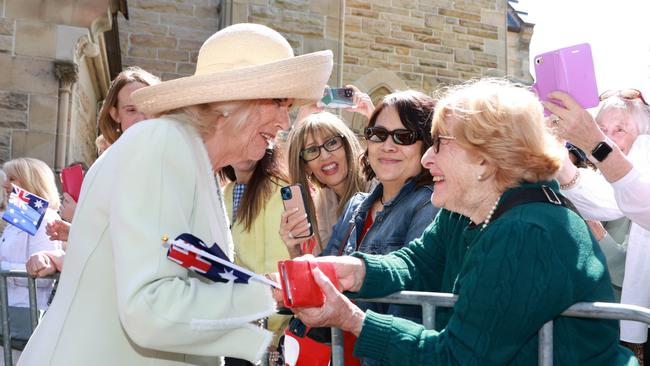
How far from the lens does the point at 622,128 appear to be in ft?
12.1

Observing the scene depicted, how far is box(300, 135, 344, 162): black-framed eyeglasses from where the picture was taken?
4.22 metres

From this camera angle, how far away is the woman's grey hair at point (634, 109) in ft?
12.1

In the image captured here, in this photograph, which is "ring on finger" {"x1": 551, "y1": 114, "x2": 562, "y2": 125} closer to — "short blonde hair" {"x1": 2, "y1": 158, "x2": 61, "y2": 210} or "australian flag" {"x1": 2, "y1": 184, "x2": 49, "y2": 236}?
"australian flag" {"x1": 2, "y1": 184, "x2": 49, "y2": 236}

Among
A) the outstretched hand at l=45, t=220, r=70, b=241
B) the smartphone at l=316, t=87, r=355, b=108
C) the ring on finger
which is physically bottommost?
the outstretched hand at l=45, t=220, r=70, b=241

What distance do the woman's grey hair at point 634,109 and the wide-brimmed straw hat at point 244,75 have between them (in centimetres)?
202

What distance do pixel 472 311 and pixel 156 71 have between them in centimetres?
1109

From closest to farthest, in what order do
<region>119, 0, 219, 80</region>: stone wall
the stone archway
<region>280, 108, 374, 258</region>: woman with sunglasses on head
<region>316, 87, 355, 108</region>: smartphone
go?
1. <region>280, 108, 374, 258</region>: woman with sunglasses on head
2. <region>316, 87, 355, 108</region>: smartphone
3. <region>119, 0, 219, 80</region>: stone wall
4. the stone archway

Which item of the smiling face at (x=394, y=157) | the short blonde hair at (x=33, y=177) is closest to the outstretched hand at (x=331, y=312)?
the smiling face at (x=394, y=157)

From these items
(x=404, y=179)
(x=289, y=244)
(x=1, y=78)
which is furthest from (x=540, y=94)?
(x=1, y=78)

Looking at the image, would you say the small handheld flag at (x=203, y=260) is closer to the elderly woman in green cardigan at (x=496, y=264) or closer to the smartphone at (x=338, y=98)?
the elderly woman in green cardigan at (x=496, y=264)

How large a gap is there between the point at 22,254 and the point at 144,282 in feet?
9.72

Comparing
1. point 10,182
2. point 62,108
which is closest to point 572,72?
point 10,182

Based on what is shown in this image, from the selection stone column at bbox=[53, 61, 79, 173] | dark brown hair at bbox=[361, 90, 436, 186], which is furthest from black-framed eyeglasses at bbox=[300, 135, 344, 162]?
stone column at bbox=[53, 61, 79, 173]

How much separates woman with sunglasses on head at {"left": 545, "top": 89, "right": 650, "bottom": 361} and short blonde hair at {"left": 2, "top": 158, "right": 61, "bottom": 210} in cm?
325
